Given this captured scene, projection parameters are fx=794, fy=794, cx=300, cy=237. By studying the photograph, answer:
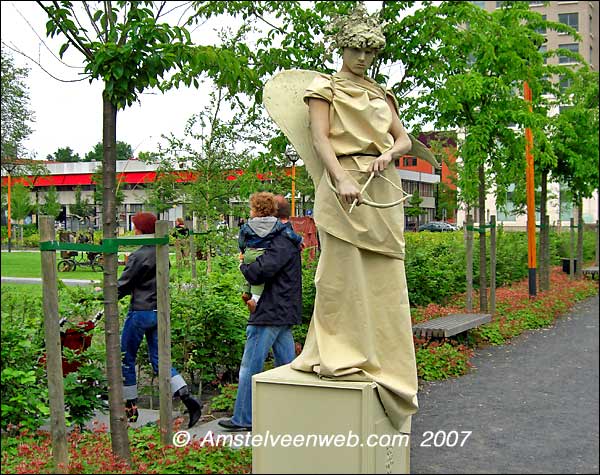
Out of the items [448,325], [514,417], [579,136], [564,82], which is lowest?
[514,417]

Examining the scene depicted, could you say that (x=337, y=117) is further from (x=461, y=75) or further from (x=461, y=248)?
(x=461, y=248)

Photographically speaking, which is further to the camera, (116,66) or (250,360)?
(250,360)

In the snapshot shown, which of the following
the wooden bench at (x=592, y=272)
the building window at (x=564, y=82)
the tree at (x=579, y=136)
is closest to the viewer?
the tree at (x=579, y=136)

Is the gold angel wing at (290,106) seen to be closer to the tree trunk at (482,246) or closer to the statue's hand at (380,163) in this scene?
the statue's hand at (380,163)

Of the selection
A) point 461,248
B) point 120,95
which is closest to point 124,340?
point 120,95

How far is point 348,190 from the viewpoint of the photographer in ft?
13.7

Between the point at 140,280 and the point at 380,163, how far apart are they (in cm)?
260

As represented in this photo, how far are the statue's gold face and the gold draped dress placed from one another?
4.2 inches

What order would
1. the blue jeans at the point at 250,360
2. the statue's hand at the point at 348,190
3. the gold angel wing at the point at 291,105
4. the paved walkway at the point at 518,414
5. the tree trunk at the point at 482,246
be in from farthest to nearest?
the tree trunk at the point at 482,246, the blue jeans at the point at 250,360, the paved walkway at the point at 518,414, the gold angel wing at the point at 291,105, the statue's hand at the point at 348,190

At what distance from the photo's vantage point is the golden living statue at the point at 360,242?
4371 mm

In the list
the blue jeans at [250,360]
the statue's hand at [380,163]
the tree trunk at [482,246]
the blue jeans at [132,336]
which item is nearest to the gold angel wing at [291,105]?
the statue's hand at [380,163]

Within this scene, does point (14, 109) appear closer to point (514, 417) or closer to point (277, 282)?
point (277, 282)

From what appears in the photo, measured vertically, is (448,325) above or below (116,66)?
below

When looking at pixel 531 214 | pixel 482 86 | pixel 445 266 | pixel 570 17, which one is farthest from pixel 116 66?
pixel 570 17
